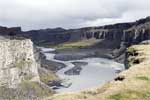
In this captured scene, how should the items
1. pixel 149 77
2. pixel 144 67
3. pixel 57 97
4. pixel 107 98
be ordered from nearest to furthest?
pixel 107 98, pixel 57 97, pixel 149 77, pixel 144 67

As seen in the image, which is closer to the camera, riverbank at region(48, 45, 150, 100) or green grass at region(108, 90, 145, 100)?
green grass at region(108, 90, 145, 100)

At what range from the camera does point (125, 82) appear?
63.1m

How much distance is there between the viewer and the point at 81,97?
5881 cm

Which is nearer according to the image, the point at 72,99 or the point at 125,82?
the point at 72,99

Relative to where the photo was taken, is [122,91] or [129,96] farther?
[122,91]

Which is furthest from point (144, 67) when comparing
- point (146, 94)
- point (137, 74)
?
point (146, 94)

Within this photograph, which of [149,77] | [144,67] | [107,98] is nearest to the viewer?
[107,98]

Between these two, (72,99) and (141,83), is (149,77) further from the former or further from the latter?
(72,99)

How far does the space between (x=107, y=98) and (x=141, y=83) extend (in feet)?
28.1

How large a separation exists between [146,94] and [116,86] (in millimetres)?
5228

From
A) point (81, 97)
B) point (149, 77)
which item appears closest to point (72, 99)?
point (81, 97)

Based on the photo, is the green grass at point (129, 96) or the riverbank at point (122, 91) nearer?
the green grass at point (129, 96)

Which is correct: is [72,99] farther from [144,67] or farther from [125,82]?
[144,67]

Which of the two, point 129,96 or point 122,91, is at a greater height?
point 122,91
